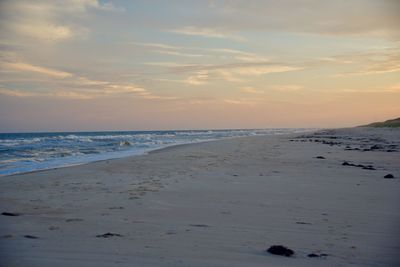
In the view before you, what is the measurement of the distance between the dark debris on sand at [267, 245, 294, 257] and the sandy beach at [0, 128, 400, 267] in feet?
0.24

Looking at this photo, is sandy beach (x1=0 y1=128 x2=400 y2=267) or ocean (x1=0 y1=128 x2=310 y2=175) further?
ocean (x1=0 y1=128 x2=310 y2=175)

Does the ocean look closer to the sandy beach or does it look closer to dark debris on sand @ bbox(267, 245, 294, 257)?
the sandy beach

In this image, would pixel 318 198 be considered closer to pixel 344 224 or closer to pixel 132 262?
pixel 344 224

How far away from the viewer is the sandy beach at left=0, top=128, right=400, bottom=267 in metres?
4.31

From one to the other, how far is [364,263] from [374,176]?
686cm

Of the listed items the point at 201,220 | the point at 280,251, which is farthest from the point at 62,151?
the point at 280,251

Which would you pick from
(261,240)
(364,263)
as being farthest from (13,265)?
(364,263)

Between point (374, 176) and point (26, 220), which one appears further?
point (374, 176)

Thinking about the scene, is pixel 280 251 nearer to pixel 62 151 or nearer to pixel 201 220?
Answer: pixel 201 220

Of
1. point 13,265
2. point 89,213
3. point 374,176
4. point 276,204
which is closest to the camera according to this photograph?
point 13,265

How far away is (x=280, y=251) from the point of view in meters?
4.39

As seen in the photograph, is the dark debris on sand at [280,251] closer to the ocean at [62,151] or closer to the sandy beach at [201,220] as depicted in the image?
the sandy beach at [201,220]

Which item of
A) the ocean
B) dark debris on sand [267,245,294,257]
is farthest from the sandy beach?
the ocean

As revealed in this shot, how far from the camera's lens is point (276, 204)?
23.2ft
